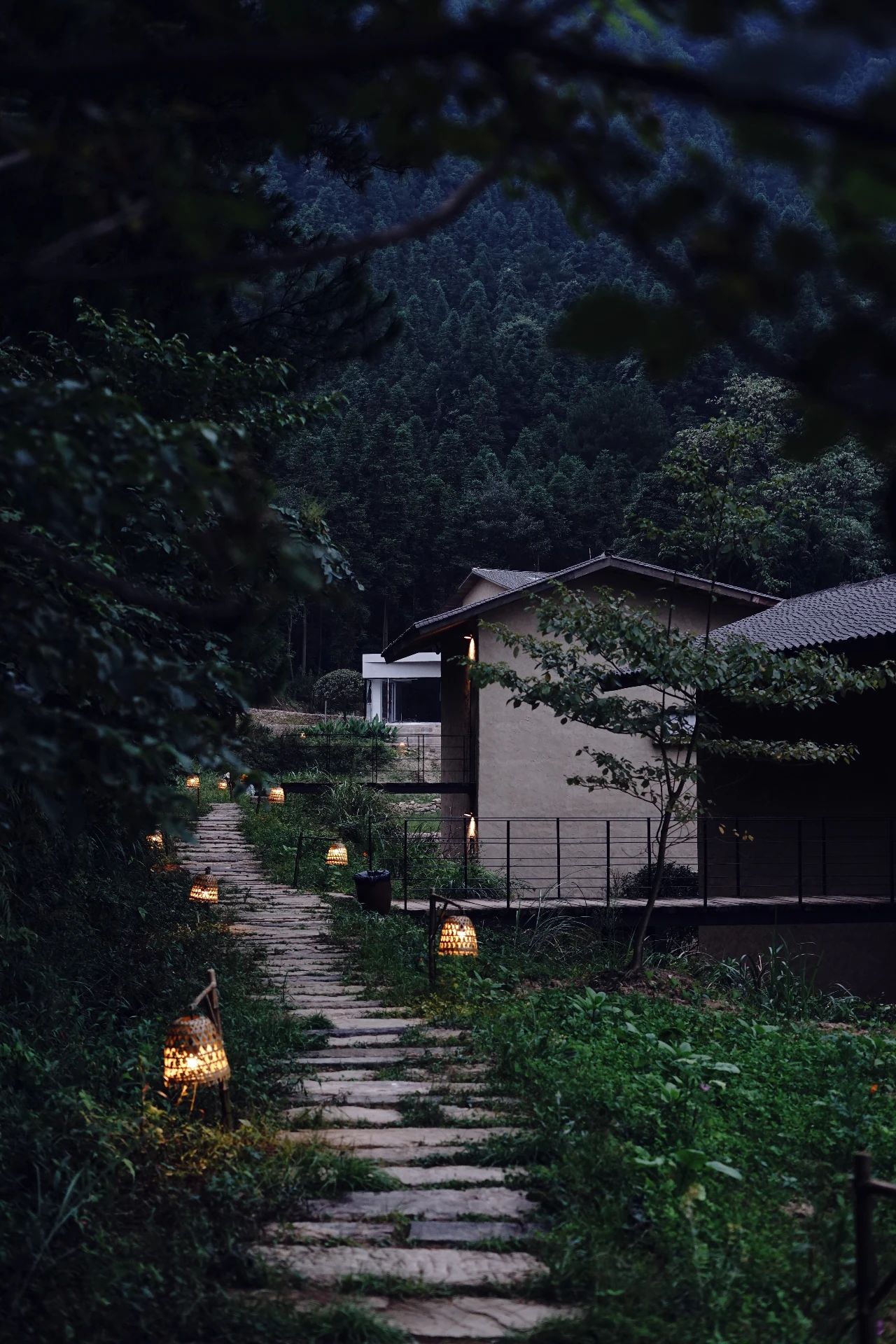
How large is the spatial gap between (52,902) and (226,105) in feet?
20.1

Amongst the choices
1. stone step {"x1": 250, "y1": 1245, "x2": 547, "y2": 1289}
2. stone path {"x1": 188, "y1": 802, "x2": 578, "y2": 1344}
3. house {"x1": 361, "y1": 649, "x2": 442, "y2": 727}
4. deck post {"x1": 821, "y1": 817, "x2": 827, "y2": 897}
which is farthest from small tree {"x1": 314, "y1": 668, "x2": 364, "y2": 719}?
stone step {"x1": 250, "y1": 1245, "x2": 547, "y2": 1289}

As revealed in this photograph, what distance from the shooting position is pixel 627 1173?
15.1 feet

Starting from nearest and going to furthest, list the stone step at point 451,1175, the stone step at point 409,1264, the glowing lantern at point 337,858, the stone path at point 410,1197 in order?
the stone path at point 410,1197 < the stone step at point 409,1264 < the stone step at point 451,1175 < the glowing lantern at point 337,858

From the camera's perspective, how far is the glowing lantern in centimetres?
1606

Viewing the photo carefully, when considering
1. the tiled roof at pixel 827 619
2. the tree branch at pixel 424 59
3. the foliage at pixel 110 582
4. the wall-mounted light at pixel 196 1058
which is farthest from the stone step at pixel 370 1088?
the tree branch at pixel 424 59

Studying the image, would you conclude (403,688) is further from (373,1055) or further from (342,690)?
(373,1055)

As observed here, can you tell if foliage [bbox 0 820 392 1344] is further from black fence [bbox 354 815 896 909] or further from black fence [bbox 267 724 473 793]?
black fence [bbox 267 724 473 793]

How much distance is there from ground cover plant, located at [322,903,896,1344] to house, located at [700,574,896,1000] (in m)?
2.80

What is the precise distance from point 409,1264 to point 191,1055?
142 centimetres

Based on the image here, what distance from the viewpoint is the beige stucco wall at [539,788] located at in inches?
736

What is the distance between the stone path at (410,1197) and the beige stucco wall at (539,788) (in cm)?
1048

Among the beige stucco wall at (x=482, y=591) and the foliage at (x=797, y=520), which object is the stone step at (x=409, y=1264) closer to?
the beige stucco wall at (x=482, y=591)

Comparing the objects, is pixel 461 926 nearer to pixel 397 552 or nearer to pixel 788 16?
pixel 788 16

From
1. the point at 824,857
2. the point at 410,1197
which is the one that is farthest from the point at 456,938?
the point at 824,857
